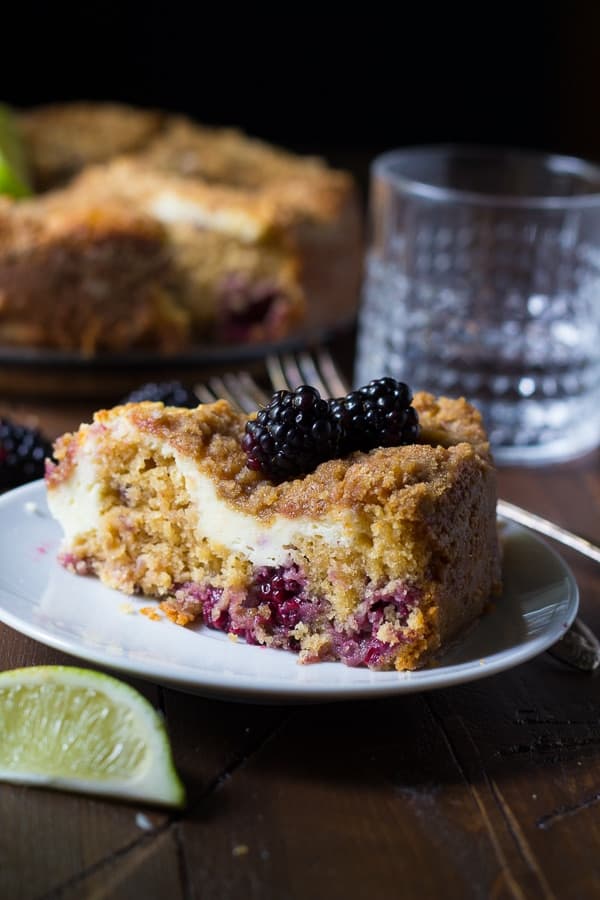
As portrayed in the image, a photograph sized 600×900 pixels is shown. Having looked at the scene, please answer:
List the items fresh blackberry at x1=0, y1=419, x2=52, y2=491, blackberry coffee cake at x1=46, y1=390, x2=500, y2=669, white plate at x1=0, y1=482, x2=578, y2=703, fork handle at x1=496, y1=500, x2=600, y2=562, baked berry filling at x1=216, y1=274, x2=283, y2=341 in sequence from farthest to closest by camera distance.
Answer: baked berry filling at x1=216, y1=274, x2=283, y2=341
fresh blackberry at x1=0, y1=419, x2=52, y2=491
fork handle at x1=496, y1=500, x2=600, y2=562
blackberry coffee cake at x1=46, y1=390, x2=500, y2=669
white plate at x1=0, y1=482, x2=578, y2=703

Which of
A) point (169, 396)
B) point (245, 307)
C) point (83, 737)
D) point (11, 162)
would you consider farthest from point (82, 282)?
point (83, 737)

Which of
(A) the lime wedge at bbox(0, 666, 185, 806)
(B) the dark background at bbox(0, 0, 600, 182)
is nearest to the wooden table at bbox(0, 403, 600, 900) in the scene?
(A) the lime wedge at bbox(0, 666, 185, 806)

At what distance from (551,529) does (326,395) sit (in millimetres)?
930

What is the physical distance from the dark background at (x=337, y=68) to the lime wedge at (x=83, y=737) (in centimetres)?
469

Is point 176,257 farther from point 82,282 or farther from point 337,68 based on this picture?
point 337,68

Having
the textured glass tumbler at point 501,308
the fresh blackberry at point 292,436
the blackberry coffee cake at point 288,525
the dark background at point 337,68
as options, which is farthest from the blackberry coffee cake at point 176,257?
the dark background at point 337,68

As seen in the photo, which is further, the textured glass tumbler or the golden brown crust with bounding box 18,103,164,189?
the golden brown crust with bounding box 18,103,164,189

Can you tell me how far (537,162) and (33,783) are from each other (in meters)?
2.50

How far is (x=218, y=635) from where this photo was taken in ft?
6.12

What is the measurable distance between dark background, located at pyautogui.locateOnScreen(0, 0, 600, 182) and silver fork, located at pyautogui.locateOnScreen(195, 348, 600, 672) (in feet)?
8.96

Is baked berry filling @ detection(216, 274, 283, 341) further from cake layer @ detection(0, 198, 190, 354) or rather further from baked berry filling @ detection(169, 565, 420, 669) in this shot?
baked berry filling @ detection(169, 565, 420, 669)

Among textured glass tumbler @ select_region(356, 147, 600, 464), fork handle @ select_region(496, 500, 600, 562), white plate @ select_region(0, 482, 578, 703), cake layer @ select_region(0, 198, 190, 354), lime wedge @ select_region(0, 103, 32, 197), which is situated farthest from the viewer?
lime wedge @ select_region(0, 103, 32, 197)

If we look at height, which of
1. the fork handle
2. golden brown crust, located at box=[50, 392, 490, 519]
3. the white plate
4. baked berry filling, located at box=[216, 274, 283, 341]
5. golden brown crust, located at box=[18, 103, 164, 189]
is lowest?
baked berry filling, located at box=[216, 274, 283, 341]

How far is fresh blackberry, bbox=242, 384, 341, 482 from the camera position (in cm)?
186
